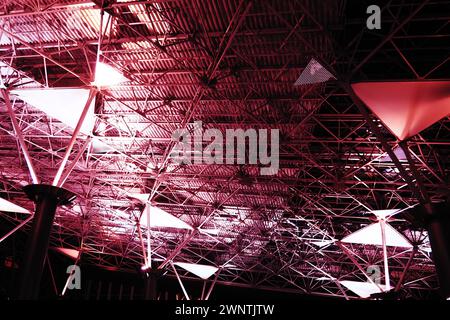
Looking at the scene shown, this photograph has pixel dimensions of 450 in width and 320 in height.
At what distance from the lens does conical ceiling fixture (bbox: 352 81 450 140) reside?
13.3 meters

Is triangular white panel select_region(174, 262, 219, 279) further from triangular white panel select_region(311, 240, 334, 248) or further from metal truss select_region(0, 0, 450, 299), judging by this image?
triangular white panel select_region(311, 240, 334, 248)

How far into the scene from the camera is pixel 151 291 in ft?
79.6

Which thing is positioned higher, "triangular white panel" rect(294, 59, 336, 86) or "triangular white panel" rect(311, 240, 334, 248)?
"triangular white panel" rect(294, 59, 336, 86)

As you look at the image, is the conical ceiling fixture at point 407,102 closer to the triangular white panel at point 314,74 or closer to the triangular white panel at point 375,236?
the triangular white panel at point 314,74

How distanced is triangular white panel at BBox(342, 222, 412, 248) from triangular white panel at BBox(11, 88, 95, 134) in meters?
17.7

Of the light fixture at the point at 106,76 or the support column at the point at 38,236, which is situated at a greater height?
the light fixture at the point at 106,76

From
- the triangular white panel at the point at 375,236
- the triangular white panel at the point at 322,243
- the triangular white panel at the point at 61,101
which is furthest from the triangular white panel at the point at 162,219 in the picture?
the triangular white panel at the point at 375,236

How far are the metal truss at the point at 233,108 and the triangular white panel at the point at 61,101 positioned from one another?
728mm

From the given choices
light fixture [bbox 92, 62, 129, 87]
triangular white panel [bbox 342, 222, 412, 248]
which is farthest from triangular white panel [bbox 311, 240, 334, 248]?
light fixture [bbox 92, 62, 129, 87]

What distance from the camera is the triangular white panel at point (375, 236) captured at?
2427cm

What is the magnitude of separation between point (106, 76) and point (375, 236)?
19555mm

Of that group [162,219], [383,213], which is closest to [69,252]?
[162,219]
